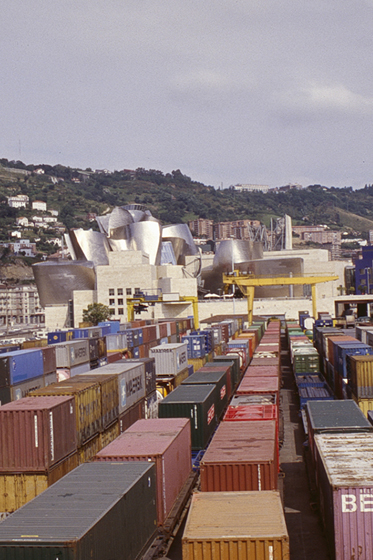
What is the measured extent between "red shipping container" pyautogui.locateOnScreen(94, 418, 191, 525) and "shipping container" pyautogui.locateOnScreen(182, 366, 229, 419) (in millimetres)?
7441

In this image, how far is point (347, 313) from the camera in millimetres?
127188

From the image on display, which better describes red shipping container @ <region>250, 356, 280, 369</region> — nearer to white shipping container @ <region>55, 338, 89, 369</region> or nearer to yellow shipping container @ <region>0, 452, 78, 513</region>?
white shipping container @ <region>55, 338, 89, 369</region>

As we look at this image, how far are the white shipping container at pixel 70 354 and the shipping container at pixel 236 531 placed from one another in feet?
85.2

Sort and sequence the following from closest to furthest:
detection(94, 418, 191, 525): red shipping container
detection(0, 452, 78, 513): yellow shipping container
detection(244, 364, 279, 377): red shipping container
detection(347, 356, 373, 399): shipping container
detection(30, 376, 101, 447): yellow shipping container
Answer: detection(94, 418, 191, 525): red shipping container
detection(0, 452, 78, 513): yellow shipping container
detection(30, 376, 101, 447): yellow shipping container
detection(347, 356, 373, 399): shipping container
detection(244, 364, 279, 377): red shipping container

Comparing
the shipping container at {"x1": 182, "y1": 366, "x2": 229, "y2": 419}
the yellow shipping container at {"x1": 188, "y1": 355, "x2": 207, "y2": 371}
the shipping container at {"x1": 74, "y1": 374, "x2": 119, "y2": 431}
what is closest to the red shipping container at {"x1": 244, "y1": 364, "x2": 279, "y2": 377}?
the shipping container at {"x1": 182, "y1": 366, "x2": 229, "y2": 419}

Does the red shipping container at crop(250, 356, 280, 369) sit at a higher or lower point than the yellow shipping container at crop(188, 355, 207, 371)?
higher

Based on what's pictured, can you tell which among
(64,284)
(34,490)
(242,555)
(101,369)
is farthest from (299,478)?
(64,284)

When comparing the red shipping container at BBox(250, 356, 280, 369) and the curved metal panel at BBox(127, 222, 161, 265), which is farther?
the curved metal panel at BBox(127, 222, 161, 265)

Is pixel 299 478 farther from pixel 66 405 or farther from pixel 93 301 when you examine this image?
pixel 93 301

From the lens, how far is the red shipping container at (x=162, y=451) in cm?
1700

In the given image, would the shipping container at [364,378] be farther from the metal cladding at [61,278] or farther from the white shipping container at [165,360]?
the metal cladding at [61,278]

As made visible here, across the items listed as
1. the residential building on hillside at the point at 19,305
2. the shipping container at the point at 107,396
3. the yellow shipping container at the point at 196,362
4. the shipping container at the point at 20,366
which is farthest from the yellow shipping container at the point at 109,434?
the residential building on hillside at the point at 19,305

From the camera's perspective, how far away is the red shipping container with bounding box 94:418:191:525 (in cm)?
1700

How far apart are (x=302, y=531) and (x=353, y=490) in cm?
713
